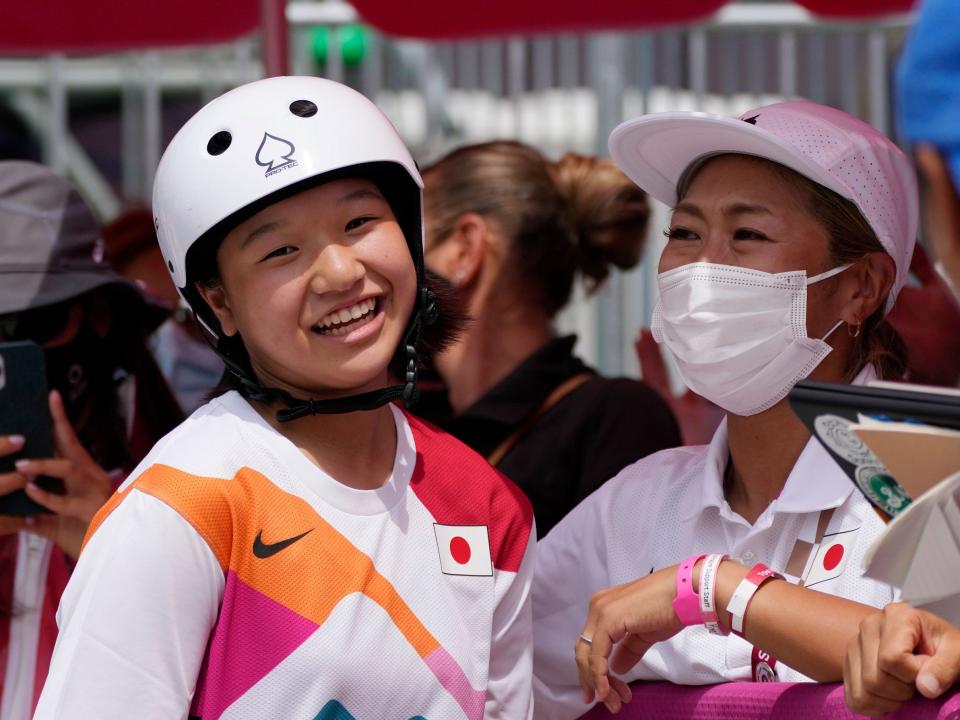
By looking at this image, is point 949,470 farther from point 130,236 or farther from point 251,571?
point 130,236

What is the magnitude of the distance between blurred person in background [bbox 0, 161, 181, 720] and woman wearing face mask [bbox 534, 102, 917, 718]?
1.00m

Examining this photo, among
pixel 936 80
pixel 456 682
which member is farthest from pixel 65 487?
pixel 936 80

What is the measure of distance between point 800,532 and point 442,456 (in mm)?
659

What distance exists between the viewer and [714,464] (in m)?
2.73

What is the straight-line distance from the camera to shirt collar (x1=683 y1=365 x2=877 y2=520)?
98.1 inches

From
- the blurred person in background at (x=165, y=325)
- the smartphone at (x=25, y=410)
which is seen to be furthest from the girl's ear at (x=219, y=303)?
the blurred person in background at (x=165, y=325)

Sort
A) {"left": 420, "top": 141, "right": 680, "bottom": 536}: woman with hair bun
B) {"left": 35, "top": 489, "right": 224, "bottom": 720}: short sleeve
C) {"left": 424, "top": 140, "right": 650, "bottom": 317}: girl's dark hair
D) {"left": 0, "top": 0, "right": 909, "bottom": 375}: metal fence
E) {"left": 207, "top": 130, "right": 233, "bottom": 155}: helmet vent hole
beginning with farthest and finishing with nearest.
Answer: {"left": 0, "top": 0, "right": 909, "bottom": 375}: metal fence
{"left": 424, "top": 140, "right": 650, "bottom": 317}: girl's dark hair
{"left": 420, "top": 141, "right": 680, "bottom": 536}: woman with hair bun
{"left": 207, "top": 130, "right": 233, "bottom": 155}: helmet vent hole
{"left": 35, "top": 489, "right": 224, "bottom": 720}: short sleeve

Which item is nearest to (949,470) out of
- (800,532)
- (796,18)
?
(800,532)

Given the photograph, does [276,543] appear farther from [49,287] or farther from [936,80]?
[936,80]

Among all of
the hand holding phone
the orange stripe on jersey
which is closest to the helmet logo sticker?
the orange stripe on jersey

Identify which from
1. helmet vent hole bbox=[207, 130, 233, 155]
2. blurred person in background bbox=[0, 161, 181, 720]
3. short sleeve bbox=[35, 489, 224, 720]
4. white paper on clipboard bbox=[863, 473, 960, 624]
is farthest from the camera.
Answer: blurred person in background bbox=[0, 161, 181, 720]

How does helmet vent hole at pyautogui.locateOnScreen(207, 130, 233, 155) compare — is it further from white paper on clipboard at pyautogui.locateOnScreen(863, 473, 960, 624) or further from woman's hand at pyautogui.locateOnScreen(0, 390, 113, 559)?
white paper on clipboard at pyautogui.locateOnScreen(863, 473, 960, 624)

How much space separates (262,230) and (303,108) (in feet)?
0.83

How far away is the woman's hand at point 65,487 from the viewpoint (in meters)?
2.92
